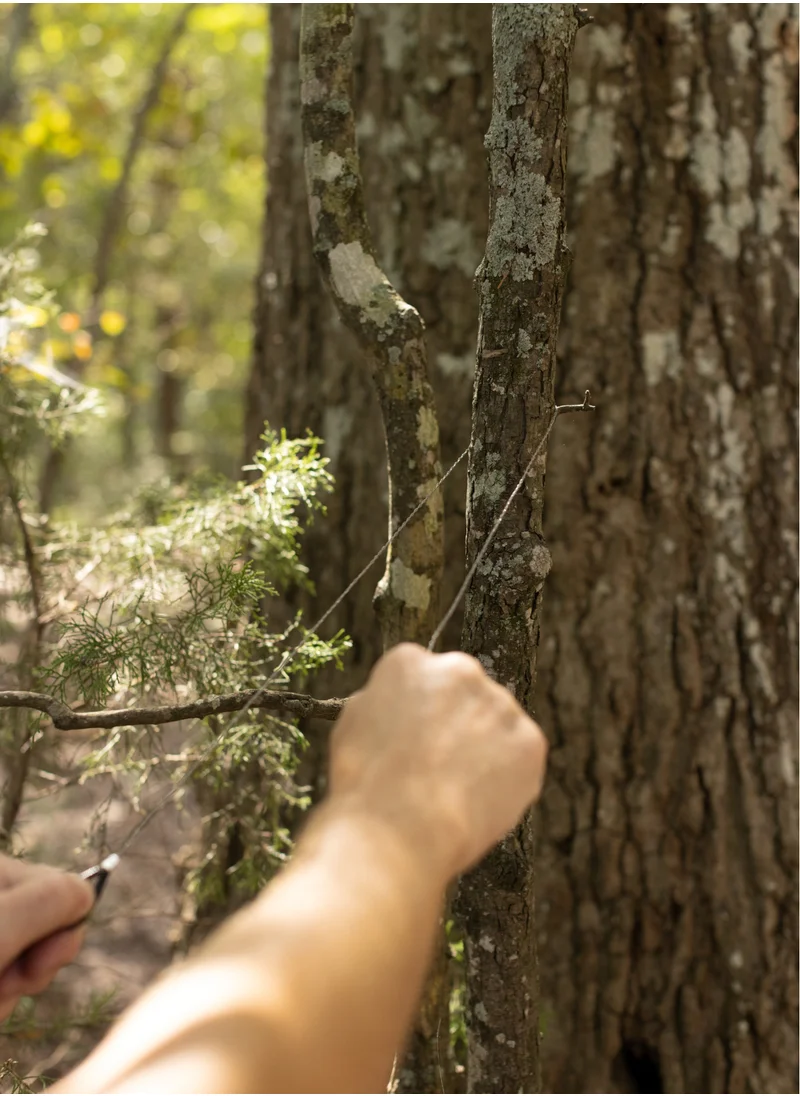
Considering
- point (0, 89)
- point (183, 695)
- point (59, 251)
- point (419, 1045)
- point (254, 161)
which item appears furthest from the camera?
point (59, 251)

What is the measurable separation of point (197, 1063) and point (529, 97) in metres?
1.29

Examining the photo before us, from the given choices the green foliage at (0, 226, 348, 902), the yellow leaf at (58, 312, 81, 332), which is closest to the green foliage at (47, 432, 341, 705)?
the green foliage at (0, 226, 348, 902)

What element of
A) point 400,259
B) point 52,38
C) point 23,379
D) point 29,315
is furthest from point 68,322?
point 52,38

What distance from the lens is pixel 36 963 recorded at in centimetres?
95

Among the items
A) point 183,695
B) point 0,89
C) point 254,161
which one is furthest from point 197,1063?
point 254,161

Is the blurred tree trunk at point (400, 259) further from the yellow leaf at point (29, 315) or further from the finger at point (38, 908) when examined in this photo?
the finger at point (38, 908)

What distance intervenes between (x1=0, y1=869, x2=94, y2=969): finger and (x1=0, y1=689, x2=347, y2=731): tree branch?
320 millimetres

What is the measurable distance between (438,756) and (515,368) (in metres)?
0.68

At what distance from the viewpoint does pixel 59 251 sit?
8.68m

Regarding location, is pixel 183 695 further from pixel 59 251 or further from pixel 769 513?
pixel 59 251

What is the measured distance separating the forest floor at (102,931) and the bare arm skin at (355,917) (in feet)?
4.16

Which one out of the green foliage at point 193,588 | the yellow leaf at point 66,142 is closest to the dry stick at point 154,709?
the green foliage at point 193,588

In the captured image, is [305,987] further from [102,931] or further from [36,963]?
[102,931]

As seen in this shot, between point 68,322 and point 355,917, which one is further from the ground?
point 68,322
